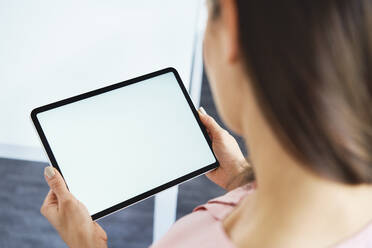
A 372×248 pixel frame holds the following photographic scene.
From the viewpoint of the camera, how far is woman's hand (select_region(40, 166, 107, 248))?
1.77ft

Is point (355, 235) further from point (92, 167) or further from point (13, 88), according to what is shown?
point (13, 88)

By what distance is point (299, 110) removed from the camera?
265 millimetres

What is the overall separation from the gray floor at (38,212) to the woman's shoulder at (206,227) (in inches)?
25.3

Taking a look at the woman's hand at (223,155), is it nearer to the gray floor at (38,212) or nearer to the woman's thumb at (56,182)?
the woman's thumb at (56,182)

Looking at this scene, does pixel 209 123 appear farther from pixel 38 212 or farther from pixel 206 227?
pixel 38 212

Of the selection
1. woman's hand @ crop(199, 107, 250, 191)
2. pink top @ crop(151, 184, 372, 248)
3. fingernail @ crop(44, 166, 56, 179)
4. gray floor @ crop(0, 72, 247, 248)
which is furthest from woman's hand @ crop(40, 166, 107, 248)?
gray floor @ crop(0, 72, 247, 248)

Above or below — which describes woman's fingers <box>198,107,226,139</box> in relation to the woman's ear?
below

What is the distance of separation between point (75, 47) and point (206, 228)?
61cm

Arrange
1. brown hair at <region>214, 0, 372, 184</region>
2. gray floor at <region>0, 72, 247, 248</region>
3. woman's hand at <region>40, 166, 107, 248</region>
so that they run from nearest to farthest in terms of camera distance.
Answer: brown hair at <region>214, 0, 372, 184</region> < woman's hand at <region>40, 166, 107, 248</region> < gray floor at <region>0, 72, 247, 248</region>

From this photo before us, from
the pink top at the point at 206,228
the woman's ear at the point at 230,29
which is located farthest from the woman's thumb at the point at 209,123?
the woman's ear at the point at 230,29

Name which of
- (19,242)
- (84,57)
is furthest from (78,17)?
(19,242)

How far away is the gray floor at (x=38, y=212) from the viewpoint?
1.10 metres

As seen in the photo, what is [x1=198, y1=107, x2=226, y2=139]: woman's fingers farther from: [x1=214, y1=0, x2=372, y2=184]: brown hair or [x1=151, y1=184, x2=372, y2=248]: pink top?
[x1=214, y1=0, x2=372, y2=184]: brown hair

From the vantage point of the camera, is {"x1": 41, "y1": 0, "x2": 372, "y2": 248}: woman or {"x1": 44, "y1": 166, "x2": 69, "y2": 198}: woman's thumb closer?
{"x1": 41, "y1": 0, "x2": 372, "y2": 248}: woman
